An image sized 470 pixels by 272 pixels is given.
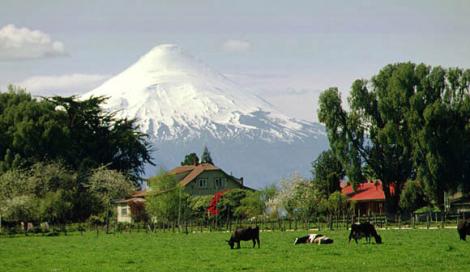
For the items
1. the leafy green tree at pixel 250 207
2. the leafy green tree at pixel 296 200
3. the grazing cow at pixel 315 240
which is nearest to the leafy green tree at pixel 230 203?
the leafy green tree at pixel 250 207

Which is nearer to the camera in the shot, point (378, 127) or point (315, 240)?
point (315, 240)

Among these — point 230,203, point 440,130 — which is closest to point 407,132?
point 440,130

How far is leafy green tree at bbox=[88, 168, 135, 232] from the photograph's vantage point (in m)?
81.2

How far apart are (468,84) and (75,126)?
34.8 meters

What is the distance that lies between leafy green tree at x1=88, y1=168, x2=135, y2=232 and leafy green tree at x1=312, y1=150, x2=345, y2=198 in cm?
1638

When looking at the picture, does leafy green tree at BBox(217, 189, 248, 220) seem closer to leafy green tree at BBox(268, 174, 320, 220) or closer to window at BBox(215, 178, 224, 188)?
leafy green tree at BBox(268, 174, 320, 220)

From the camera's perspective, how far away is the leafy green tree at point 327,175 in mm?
79000

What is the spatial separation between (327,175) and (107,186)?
1770 centimetres

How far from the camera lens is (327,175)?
79250 mm

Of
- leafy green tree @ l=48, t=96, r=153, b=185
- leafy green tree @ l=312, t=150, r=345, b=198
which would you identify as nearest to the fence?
leafy green tree @ l=312, t=150, r=345, b=198

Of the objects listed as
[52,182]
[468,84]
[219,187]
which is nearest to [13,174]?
[52,182]

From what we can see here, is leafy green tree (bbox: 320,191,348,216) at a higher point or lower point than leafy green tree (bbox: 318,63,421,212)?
lower

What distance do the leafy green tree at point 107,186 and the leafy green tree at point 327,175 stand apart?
16.4 meters

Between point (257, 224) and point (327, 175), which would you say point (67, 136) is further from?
point (257, 224)
